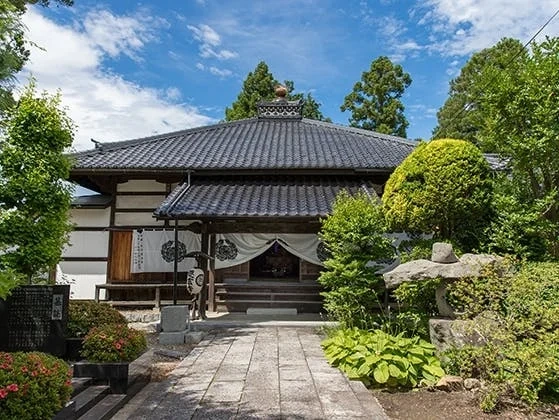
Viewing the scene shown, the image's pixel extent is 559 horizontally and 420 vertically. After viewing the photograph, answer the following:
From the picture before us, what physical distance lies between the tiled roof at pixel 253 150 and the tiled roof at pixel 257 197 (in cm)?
54

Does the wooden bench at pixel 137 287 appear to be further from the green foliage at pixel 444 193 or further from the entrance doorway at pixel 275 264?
the green foliage at pixel 444 193

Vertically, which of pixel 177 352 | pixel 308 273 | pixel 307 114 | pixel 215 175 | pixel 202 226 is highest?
pixel 307 114

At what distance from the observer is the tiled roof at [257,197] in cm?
902

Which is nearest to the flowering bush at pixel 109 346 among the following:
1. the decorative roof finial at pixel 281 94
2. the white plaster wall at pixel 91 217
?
the white plaster wall at pixel 91 217

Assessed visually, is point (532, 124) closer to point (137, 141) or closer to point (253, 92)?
point (137, 141)

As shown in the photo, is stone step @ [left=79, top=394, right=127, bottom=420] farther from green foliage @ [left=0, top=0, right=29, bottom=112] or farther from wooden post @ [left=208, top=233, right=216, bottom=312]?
wooden post @ [left=208, top=233, right=216, bottom=312]

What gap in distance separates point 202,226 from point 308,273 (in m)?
→ 3.08

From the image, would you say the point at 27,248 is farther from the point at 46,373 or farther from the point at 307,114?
the point at 307,114

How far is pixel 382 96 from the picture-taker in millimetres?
25000

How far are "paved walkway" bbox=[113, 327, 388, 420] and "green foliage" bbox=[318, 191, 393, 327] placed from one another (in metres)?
0.90

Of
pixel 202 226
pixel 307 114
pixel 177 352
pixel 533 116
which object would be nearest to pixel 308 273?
pixel 202 226

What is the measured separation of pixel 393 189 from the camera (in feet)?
23.3

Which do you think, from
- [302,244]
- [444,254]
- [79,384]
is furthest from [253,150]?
[79,384]

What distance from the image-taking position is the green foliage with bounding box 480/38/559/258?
6.25m
